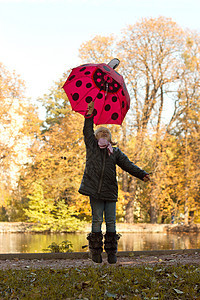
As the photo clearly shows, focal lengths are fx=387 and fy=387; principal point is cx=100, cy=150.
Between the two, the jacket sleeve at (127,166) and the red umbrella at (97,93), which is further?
the red umbrella at (97,93)

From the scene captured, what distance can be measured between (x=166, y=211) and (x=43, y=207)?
23.5 ft

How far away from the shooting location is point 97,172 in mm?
4988

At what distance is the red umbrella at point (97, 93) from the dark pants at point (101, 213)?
1.16 metres

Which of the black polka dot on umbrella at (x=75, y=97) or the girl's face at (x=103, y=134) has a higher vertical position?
the black polka dot on umbrella at (x=75, y=97)

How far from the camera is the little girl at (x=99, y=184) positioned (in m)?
4.98

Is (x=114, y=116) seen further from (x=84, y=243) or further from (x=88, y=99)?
(x=84, y=243)

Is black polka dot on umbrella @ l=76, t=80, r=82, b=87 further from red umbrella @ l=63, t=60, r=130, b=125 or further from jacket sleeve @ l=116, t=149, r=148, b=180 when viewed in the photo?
jacket sleeve @ l=116, t=149, r=148, b=180

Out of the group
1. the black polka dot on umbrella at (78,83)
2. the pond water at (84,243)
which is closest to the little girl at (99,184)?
the black polka dot on umbrella at (78,83)

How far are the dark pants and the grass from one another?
0.56 meters

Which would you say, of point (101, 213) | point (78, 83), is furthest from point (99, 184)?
point (78, 83)

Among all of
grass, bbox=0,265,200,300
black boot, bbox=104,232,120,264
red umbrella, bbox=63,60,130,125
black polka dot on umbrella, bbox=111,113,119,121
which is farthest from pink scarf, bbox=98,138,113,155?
grass, bbox=0,265,200,300

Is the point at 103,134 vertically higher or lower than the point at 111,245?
higher

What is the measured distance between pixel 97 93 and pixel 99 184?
139 centimetres

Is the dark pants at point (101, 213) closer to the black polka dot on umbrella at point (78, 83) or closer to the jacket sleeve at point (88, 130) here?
the jacket sleeve at point (88, 130)
